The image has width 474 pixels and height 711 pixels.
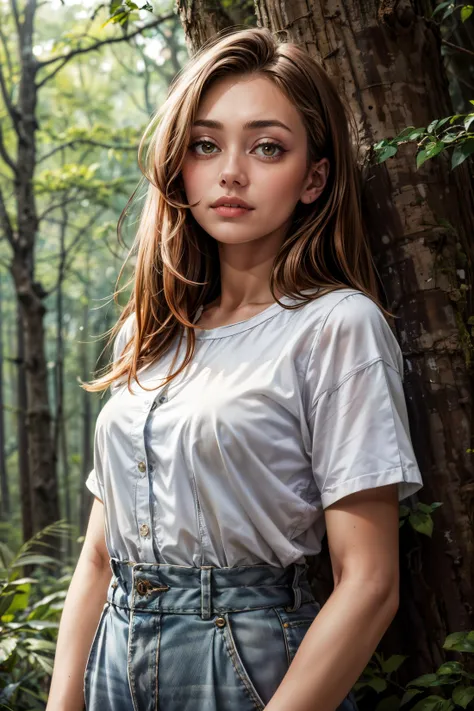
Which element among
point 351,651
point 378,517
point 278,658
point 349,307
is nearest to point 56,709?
point 278,658

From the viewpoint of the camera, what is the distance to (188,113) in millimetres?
1840

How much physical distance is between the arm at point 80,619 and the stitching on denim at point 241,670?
1.57 feet

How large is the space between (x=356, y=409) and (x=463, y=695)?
832mm

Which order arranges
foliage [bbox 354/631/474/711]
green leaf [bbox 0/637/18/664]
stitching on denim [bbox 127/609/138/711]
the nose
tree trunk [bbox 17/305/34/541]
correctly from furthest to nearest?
tree trunk [bbox 17/305/34/541] → green leaf [bbox 0/637/18/664] → foliage [bbox 354/631/474/711] → the nose → stitching on denim [bbox 127/609/138/711]

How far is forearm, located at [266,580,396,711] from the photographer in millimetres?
1438

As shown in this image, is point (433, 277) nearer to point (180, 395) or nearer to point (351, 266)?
point (351, 266)

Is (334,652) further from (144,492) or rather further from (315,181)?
(315,181)

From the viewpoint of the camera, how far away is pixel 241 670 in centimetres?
158

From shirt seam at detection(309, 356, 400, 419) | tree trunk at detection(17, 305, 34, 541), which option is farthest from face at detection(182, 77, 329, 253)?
tree trunk at detection(17, 305, 34, 541)

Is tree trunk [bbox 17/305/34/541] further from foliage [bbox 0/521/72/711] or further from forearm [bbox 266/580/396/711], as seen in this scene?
forearm [bbox 266/580/396/711]

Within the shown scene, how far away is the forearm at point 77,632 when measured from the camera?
6.06 feet

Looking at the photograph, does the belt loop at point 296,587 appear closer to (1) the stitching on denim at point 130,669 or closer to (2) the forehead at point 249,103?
(1) the stitching on denim at point 130,669

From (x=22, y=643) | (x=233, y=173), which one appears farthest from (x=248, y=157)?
(x=22, y=643)

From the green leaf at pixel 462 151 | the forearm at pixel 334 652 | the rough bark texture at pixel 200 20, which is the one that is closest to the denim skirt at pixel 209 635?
the forearm at pixel 334 652
